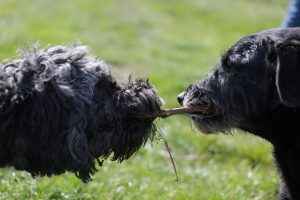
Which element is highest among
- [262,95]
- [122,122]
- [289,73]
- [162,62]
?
[289,73]

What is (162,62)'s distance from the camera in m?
14.9

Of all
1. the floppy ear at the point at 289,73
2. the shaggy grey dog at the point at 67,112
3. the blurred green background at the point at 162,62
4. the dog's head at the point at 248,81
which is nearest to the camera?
the shaggy grey dog at the point at 67,112

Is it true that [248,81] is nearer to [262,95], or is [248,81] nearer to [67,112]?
[262,95]

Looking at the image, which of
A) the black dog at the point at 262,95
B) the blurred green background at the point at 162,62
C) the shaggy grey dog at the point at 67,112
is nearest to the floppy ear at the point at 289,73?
the black dog at the point at 262,95

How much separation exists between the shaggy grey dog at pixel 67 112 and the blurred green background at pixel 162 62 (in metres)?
0.96

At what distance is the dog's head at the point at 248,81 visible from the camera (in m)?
5.11

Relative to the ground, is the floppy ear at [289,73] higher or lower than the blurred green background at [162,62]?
higher

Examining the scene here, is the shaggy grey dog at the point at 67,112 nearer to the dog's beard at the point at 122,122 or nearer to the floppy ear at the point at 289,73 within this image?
the dog's beard at the point at 122,122

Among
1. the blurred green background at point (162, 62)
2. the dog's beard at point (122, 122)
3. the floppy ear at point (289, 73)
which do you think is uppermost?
the floppy ear at point (289, 73)

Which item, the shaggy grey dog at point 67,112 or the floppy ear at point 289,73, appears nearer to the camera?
the shaggy grey dog at point 67,112

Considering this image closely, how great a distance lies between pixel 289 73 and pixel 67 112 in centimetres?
180

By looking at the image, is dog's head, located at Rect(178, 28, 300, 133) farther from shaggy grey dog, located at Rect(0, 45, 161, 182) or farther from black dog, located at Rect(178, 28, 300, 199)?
shaggy grey dog, located at Rect(0, 45, 161, 182)

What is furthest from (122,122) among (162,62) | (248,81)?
(162,62)

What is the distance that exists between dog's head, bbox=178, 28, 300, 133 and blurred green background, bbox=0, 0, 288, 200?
61 cm
